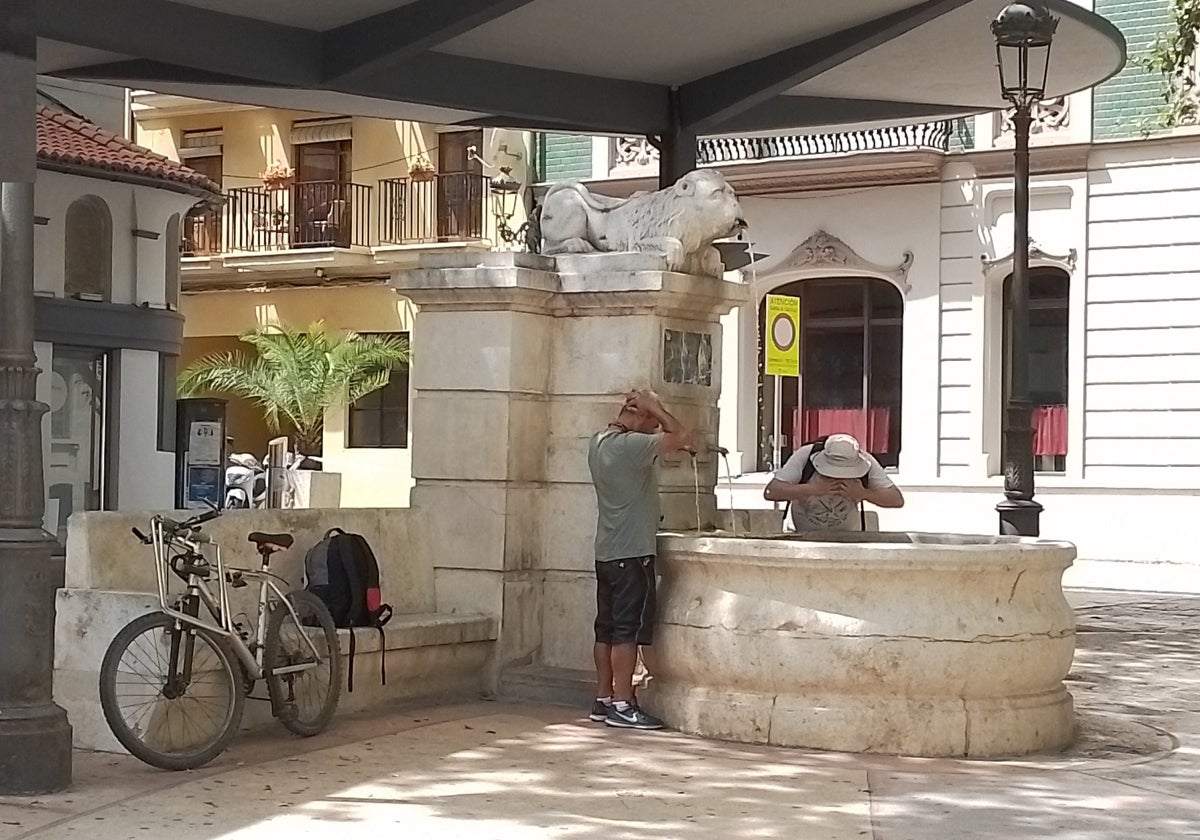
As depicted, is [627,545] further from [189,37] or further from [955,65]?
[955,65]

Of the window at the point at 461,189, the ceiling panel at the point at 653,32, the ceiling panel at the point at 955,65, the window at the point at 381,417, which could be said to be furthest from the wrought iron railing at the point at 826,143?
the ceiling panel at the point at 653,32

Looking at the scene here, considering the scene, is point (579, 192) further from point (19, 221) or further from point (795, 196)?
point (795, 196)

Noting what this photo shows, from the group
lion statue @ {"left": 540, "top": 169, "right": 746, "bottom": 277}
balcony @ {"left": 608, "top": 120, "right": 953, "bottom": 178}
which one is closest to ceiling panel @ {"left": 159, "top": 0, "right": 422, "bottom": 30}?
lion statue @ {"left": 540, "top": 169, "right": 746, "bottom": 277}

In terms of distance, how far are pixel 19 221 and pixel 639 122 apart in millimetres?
6441

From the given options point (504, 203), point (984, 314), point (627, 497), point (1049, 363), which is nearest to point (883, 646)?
point (627, 497)

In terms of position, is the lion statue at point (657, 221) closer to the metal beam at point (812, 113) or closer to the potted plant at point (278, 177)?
the metal beam at point (812, 113)

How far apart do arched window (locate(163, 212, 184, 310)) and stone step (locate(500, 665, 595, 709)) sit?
14321mm

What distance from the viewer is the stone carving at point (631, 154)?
28.2 metres

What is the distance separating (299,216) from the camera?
3416cm

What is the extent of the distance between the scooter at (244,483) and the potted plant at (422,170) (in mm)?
5947

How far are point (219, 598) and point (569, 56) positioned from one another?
5366mm

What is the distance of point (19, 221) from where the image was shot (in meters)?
7.54

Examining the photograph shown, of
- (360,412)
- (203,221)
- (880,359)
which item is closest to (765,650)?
(880,359)

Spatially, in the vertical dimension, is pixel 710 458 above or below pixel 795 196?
below
